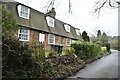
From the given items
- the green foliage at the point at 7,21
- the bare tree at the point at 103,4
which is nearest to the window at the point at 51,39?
the bare tree at the point at 103,4

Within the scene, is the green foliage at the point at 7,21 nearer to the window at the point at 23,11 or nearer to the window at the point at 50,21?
the window at the point at 23,11

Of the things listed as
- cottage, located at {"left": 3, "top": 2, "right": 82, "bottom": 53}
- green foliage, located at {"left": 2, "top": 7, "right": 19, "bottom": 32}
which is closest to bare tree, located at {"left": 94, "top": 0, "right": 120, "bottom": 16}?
cottage, located at {"left": 3, "top": 2, "right": 82, "bottom": 53}

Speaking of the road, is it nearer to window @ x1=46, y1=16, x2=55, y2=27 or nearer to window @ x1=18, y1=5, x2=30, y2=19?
window @ x1=18, y1=5, x2=30, y2=19

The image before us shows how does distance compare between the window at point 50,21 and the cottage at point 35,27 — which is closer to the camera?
the cottage at point 35,27

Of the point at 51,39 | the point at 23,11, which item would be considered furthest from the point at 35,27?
the point at 51,39

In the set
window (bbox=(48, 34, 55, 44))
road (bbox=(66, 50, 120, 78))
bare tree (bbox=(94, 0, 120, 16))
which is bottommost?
road (bbox=(66, 50, 120, 78))

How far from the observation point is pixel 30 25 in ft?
51.4

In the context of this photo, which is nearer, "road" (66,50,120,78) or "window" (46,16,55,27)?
"road" (66,50,120,78)

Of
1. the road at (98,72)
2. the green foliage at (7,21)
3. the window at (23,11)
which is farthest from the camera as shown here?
the window at (23,11)

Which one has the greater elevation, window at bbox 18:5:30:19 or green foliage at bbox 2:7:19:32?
window at bbox 18:5:30:19

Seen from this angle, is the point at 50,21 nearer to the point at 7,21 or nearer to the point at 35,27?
the point at 35,27

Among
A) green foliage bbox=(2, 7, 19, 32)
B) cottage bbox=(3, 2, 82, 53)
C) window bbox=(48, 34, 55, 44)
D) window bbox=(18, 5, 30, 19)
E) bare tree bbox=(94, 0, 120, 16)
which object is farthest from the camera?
window bbox=(48, 34, 55, 44)

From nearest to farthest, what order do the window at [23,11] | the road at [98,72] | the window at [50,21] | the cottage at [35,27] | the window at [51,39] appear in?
the road at [98,72] → the cottage at [35,27] → the window at [23,11] → the window at [51,39] → the window at [50,21]

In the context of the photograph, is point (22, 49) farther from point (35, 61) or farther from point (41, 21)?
point (41, 21)
